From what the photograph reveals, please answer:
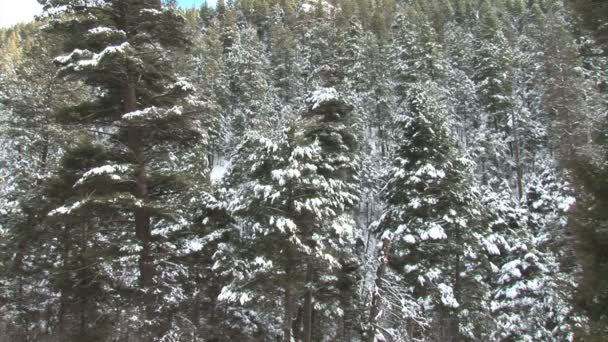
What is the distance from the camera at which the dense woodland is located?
10.6 metres

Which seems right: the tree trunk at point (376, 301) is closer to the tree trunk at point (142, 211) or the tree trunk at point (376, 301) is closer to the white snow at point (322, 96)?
the tree trunk at point (142, 211)

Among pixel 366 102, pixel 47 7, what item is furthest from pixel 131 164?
pixel 366 102

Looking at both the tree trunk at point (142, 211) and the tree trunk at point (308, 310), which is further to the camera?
the tree trunk at point (308, 310)

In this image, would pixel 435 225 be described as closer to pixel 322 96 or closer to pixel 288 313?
pixel 288 313

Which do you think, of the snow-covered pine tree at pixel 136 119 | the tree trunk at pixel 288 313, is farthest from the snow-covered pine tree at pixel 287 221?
the snow-covered pine tree at pixel 136 119

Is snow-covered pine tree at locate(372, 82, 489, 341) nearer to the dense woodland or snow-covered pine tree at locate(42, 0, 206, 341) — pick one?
the dense woodland

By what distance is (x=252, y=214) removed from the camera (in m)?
14.4

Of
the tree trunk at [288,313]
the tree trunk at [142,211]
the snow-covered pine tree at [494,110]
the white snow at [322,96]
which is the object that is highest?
the snow-covered pine tree at [494,110]

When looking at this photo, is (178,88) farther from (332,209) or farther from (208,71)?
(208,71)

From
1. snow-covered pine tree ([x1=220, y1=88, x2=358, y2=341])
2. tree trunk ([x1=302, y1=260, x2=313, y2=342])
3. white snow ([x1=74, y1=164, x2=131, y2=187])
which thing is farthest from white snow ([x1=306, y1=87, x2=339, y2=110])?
white snow ([x1=74, y1=164, x2=131, y2=187])

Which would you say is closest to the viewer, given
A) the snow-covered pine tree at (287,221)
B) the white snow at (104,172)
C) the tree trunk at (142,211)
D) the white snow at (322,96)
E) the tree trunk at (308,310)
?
the white snow at (104,172)

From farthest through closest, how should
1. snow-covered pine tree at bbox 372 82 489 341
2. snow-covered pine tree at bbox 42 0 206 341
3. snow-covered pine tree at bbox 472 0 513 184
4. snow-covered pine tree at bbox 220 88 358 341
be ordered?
snow-covered pine tree at bbox 472 0 513 184
snow-covered pine tree at bbox 372 82 489 341
snow-covered pine tree at bbox 220 88 358 341
snow-covered pine tree at bbox 42 0 206 341

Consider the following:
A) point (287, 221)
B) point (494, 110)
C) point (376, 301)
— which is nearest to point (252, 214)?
point (287, 221)

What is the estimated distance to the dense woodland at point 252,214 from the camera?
1063 cm
